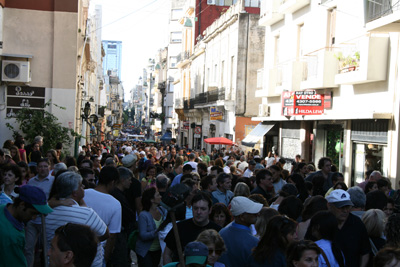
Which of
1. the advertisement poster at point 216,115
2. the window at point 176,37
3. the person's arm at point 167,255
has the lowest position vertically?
the person's arm at point 167,255

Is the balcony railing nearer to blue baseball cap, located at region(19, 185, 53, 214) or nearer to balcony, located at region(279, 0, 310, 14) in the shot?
balcony, located at region(279, 0, 310, 14)

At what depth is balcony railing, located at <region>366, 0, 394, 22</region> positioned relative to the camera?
14.2 meters

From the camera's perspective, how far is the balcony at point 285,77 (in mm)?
20719

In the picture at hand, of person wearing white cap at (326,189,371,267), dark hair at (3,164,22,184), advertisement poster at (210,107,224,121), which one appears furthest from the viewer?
advertisement poster at (210,107,224,121)

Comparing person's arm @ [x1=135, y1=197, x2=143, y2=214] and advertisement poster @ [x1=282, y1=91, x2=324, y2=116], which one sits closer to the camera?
person's arm @ [x1=135, y1=197, x2=143, y2=214]

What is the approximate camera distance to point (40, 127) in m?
19.0

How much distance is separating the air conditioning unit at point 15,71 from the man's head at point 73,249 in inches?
651

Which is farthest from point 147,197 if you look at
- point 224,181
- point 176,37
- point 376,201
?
point 176,37

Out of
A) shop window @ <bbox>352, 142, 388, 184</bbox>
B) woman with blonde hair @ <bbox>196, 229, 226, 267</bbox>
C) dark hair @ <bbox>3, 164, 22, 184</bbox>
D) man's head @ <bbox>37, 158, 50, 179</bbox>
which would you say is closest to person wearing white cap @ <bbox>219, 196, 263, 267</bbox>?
woman with blonde hair @ <bbox>196, 229, 226, 267</bbox>

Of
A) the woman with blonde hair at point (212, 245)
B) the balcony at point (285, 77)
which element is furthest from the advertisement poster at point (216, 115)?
the woman with blonde hair at point (212, 245)

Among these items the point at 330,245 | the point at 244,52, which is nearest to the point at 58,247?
the point at 330,245

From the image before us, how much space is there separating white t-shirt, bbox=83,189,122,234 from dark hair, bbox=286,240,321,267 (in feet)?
7.55

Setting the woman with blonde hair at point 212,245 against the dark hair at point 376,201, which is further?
the dark hair at point 376,201

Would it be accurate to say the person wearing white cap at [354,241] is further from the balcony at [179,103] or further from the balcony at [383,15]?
the balcony at [179,103]
